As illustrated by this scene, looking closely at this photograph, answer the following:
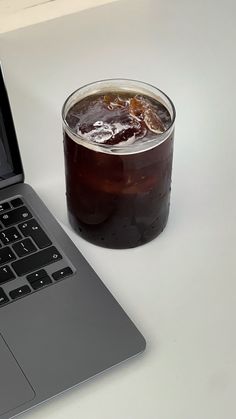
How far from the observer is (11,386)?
1.51 feet

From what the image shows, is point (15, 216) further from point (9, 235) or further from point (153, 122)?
point (153, 122)

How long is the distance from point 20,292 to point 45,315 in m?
0.03

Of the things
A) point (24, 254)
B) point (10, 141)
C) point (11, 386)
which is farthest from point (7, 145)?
point (11, 386)

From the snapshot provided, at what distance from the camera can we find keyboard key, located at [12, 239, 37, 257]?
0.54 meters

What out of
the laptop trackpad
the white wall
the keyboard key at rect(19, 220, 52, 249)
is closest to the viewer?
the laptop trackpad

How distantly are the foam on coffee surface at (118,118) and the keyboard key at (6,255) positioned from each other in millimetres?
105

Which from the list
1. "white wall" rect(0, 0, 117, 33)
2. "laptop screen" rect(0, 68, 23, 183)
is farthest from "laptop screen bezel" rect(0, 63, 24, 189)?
"white wall" rect(0, 0, 117, 33)

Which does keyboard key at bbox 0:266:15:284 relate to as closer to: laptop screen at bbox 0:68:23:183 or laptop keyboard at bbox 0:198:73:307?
laptop keyboard at bbox 0:198:73:307

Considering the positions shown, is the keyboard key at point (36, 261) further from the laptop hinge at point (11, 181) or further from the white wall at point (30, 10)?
A: the white wall at point (30, 10)

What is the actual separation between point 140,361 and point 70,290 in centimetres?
8

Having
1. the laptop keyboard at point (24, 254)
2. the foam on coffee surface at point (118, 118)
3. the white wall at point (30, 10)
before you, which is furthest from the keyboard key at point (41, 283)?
the white wall at point (30, 10)

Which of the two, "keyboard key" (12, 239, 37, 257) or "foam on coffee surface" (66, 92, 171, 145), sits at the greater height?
"foam on coffee surface" (66, 92, 171, 145)

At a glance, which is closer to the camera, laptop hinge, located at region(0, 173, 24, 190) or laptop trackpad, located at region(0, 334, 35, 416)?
laptop trackpad, located at region(0, 334, 35, 416)

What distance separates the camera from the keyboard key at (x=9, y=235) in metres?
0.55
